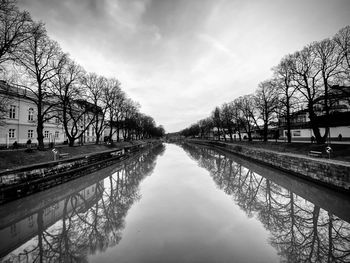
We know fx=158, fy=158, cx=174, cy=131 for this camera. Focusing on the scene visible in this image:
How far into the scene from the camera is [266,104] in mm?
29828

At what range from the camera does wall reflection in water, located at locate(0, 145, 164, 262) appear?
15.3 ft

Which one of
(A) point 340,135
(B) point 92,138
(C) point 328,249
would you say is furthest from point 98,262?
(B) point 92,138

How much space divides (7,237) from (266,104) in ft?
114

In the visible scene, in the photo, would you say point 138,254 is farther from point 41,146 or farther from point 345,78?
point 345,78

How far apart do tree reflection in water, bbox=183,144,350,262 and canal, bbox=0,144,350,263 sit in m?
0.03

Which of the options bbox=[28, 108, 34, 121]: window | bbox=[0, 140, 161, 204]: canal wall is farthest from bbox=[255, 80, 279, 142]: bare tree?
bbox=[28, 108, 34, 121]: window

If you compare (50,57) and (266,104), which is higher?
(50,57)

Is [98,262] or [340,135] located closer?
[98,262]

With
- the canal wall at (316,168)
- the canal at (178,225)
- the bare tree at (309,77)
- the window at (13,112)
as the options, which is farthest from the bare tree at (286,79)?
the window at (13,112)

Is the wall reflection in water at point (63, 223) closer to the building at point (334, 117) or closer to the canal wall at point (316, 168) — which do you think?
the canal wall at point (316, 168)

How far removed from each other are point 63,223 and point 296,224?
31.0ft

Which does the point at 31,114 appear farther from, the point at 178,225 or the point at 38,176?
the point at 178,225

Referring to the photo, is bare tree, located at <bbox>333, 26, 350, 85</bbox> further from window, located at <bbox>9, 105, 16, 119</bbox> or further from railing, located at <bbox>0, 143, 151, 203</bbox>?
window, located at <bbox>9, 105, 16, 119</bbox>

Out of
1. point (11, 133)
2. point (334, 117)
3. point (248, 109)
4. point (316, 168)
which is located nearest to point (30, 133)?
point (11, 133)
